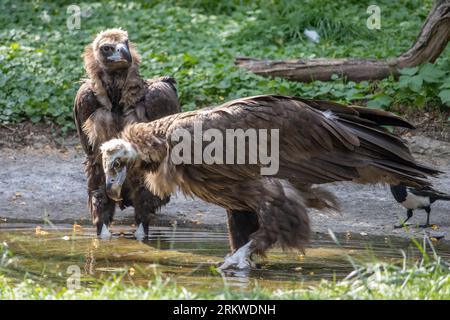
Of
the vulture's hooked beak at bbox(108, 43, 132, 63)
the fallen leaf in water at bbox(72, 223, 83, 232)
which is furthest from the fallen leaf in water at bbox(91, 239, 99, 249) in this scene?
the vulture's hooked beak at bbox(108, 43, 132, 63)

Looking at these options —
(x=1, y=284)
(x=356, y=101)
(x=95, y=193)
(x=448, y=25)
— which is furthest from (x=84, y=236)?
(x=448, y=25)

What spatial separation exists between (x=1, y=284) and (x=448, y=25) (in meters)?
5.79

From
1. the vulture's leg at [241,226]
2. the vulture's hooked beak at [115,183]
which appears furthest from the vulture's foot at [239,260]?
the vulture's hooked beak at [115,183]

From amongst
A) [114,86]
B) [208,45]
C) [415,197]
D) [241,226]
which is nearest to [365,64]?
[208,45]

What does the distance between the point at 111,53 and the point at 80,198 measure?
4.96 feet

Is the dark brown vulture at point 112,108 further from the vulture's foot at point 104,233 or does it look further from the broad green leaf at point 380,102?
the broad green leaf at point 380,102

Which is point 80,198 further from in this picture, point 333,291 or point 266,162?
point 333,291

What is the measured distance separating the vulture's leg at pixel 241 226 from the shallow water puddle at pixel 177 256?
20 centimetres

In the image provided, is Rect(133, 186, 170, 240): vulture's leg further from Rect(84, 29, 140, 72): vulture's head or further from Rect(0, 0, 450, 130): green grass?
Rect(0, 0, 450, 130): green grass

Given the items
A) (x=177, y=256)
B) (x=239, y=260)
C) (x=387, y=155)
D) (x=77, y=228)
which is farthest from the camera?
(x=77, y=228)

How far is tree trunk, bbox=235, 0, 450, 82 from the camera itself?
→ 9.55m

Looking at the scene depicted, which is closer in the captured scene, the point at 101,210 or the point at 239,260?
the point at 239,260

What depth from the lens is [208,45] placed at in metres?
11.7
